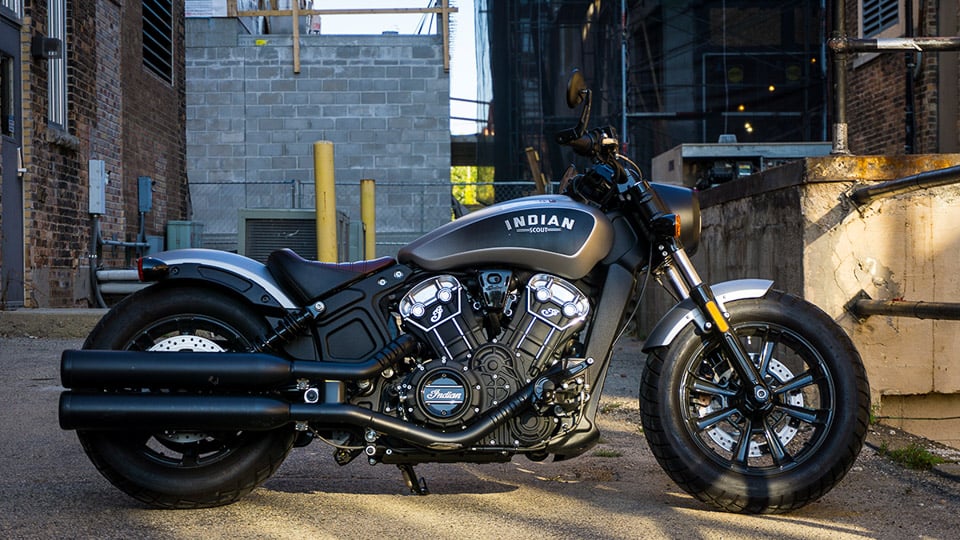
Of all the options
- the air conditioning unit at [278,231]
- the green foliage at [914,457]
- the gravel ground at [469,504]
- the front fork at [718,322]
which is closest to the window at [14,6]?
the air conditioning unit at [278,231]

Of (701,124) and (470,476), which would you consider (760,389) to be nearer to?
(470,476)

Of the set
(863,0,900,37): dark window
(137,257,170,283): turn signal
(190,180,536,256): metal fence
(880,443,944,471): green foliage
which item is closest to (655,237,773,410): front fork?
(880,443,944,471): green foliage

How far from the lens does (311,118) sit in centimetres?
2138

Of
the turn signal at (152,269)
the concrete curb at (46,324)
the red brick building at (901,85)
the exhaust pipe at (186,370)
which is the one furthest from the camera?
the red brick building at (901,85)

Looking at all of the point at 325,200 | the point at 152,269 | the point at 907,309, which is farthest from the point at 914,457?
the point at 325,200

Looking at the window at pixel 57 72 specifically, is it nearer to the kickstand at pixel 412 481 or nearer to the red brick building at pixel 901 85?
the red brick building at pixel 901 85

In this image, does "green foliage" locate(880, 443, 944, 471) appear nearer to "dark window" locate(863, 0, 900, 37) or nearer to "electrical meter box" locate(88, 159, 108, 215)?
"electrical meter box" locate(88, 159, 108, 215)

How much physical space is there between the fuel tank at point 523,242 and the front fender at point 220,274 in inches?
18.9

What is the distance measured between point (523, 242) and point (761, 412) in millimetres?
992

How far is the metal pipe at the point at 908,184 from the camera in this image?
181 inches

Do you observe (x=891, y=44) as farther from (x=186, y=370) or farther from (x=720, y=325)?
(x=186, y=370)

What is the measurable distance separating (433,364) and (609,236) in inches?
28.3

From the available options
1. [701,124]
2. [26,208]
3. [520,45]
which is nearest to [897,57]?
[701,124]

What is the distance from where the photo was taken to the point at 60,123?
1257 centimetres
